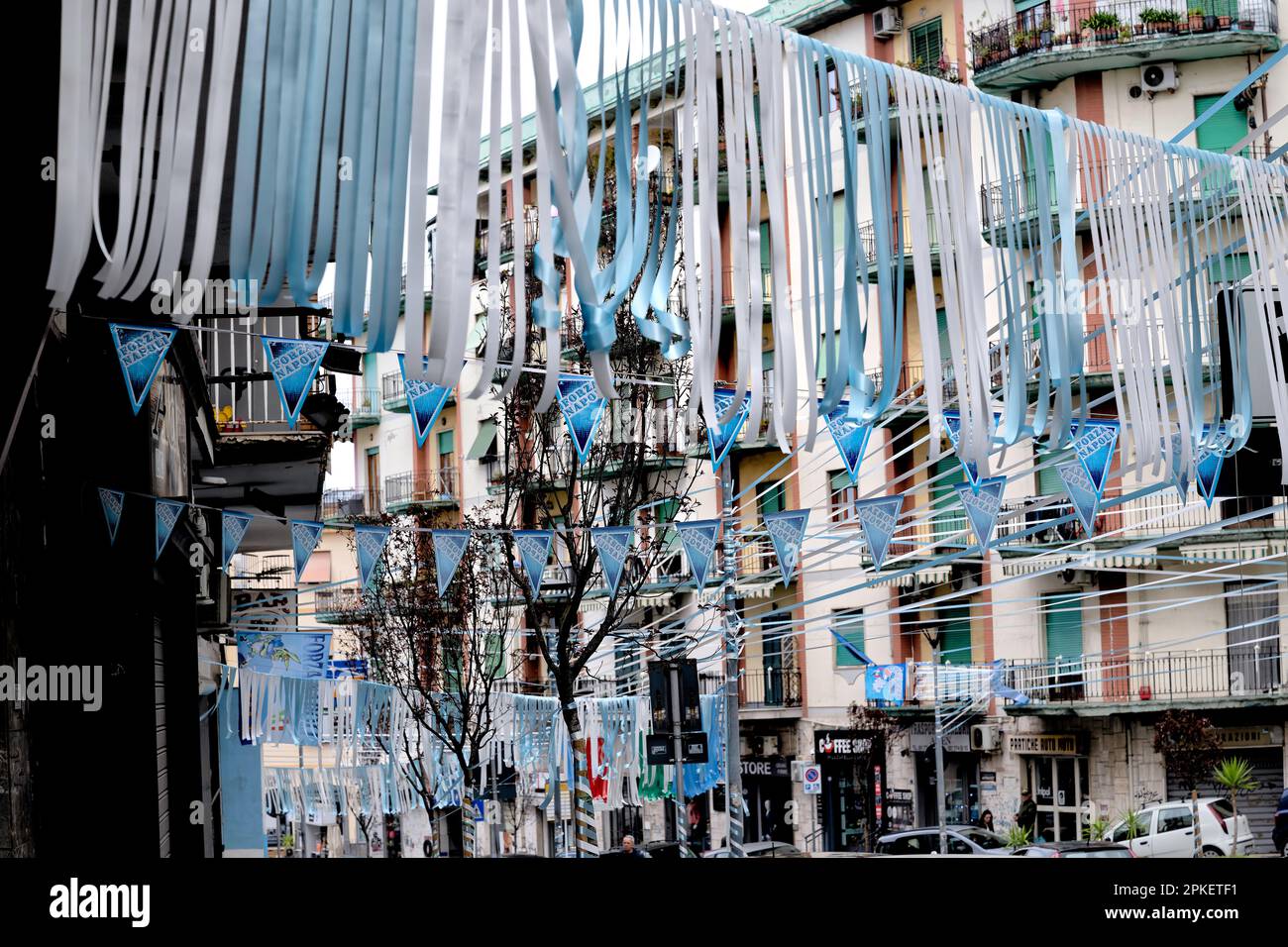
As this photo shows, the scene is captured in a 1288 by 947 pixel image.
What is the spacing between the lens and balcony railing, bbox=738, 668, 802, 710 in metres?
39.6

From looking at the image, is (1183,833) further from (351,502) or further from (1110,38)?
(351,502)

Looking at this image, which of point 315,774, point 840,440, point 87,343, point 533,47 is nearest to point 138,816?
point 87,343

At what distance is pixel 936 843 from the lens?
28188 millimetres

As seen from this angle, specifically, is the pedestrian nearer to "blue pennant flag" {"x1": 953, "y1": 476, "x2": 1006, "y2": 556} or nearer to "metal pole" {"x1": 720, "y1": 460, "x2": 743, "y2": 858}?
"metal pole" {"x1": 720, "y1": 460, "x2": 743, "y2": 858}

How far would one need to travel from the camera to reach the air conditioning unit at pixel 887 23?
1467 inches

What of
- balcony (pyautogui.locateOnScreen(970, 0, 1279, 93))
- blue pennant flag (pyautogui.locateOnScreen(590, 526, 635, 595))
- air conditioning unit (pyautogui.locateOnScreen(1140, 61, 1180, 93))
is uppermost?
balcony (pyautogui.locateOnScreen(970, 0, 1279, 93))

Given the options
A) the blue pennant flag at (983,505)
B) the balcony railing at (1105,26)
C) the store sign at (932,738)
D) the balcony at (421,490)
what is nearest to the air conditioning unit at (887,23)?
the balcony railing at (1105,26)

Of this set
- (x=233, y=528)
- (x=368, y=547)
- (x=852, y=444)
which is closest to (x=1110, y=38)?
(x=852, y=444)

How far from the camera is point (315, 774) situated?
31.0 meters

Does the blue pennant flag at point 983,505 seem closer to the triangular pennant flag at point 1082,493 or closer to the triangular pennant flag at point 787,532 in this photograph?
the triangular pennant flag at point 1082,493

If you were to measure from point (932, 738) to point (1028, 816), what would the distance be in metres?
2.96

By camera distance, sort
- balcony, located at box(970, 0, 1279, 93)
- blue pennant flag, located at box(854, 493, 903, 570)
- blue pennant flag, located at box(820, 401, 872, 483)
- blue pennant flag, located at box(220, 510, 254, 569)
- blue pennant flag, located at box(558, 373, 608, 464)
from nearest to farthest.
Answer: blue pennant flag, located at box(558, 373, 608, 464) → blue pennant flag, located at box(820, 401, 872, 483) → blue pennant flag, located at box(854, 493, 903, 570) → blue pennant flag, located at box(220, 510, 254, 569) → balcony, located at box(970, 0, 1279, 93)

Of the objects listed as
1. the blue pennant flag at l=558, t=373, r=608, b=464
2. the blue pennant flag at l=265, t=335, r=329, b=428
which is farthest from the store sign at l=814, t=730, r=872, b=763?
A: the blue pennant flag at l=265, t=335, r=329, b=428

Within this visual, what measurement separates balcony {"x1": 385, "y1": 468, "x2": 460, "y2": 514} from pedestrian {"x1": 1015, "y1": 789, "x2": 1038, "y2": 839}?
14.1 metres
